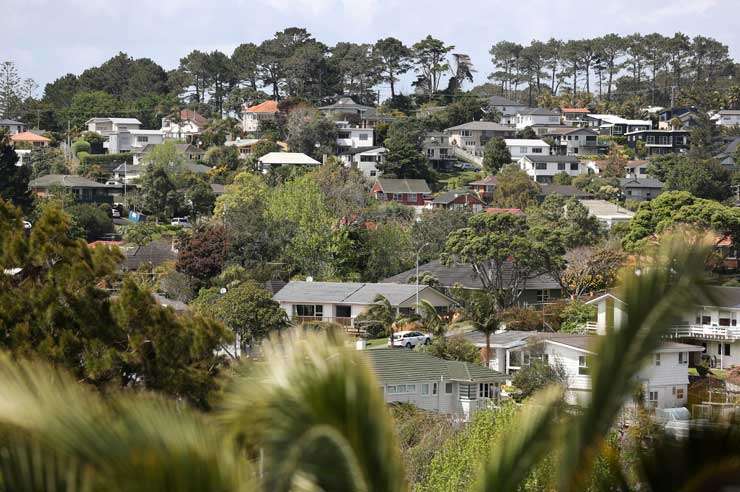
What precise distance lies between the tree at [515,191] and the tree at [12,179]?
2494 cm

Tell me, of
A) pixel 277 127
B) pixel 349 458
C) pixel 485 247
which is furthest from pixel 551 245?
pixel 277 127

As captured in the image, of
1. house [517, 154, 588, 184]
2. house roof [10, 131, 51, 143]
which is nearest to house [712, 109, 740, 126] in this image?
house [517, 154, 588, 184]

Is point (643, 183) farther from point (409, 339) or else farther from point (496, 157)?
point (409, 339)

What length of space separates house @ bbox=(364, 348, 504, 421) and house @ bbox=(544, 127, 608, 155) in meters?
55.3

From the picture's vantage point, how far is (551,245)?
41.4 meters

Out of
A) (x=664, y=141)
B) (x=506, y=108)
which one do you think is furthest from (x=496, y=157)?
(x=506, y=108)

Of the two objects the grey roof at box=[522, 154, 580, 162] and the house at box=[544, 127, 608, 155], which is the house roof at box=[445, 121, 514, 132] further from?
the grey roof at box=[522, 154, 580, 162]

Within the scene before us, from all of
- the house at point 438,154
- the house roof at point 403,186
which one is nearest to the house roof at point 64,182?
the house roof at point 403,186

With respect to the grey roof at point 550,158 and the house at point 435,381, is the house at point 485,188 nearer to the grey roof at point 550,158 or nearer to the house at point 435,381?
the grey roof at point 550,158

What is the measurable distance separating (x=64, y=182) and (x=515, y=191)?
1003 inches

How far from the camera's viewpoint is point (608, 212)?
196 ft

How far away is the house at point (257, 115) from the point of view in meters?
85.8

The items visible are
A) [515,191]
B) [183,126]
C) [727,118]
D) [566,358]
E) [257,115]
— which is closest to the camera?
[566,358]

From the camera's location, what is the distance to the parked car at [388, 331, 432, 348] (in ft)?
113
